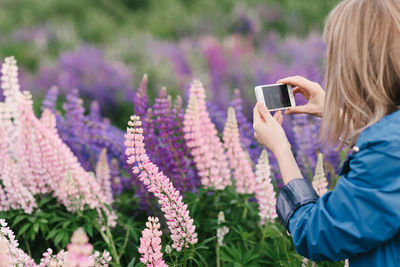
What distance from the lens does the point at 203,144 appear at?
275 centimetres

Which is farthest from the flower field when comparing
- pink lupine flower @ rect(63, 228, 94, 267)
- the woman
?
the woman

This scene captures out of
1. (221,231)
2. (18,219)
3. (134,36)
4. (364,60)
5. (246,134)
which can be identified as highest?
(134,36)

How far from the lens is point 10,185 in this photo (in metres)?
2.64

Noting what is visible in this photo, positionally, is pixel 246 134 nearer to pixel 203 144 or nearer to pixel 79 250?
pixel 203 144

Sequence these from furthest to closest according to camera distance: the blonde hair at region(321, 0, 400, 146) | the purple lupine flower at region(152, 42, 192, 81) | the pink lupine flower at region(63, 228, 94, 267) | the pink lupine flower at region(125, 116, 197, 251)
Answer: the purple lupine flower at region(152, 42, 192, 81) < the pink lupine flower at region(125, 116, 197, 251) < the blonde hair at region(321, 0, 400, 146) < the pink lupine flower at region(63, 228, 94, 267)

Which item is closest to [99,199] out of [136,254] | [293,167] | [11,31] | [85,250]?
[136,254]

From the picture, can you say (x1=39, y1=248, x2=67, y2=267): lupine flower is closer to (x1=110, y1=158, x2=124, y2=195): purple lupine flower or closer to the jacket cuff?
the jacket cuff

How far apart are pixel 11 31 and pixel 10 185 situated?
649 centimetres

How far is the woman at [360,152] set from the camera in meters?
1.49

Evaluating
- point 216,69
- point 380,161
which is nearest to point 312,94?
point 380,161

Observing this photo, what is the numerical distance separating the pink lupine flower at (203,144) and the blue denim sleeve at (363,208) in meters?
1.20

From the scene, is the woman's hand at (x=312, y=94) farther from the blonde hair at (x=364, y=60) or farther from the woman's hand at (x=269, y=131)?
the blonde hair at (x=364, y=60)

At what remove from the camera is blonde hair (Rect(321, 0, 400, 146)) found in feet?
5.22

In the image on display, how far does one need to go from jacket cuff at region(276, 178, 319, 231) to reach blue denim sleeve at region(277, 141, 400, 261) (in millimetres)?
146
